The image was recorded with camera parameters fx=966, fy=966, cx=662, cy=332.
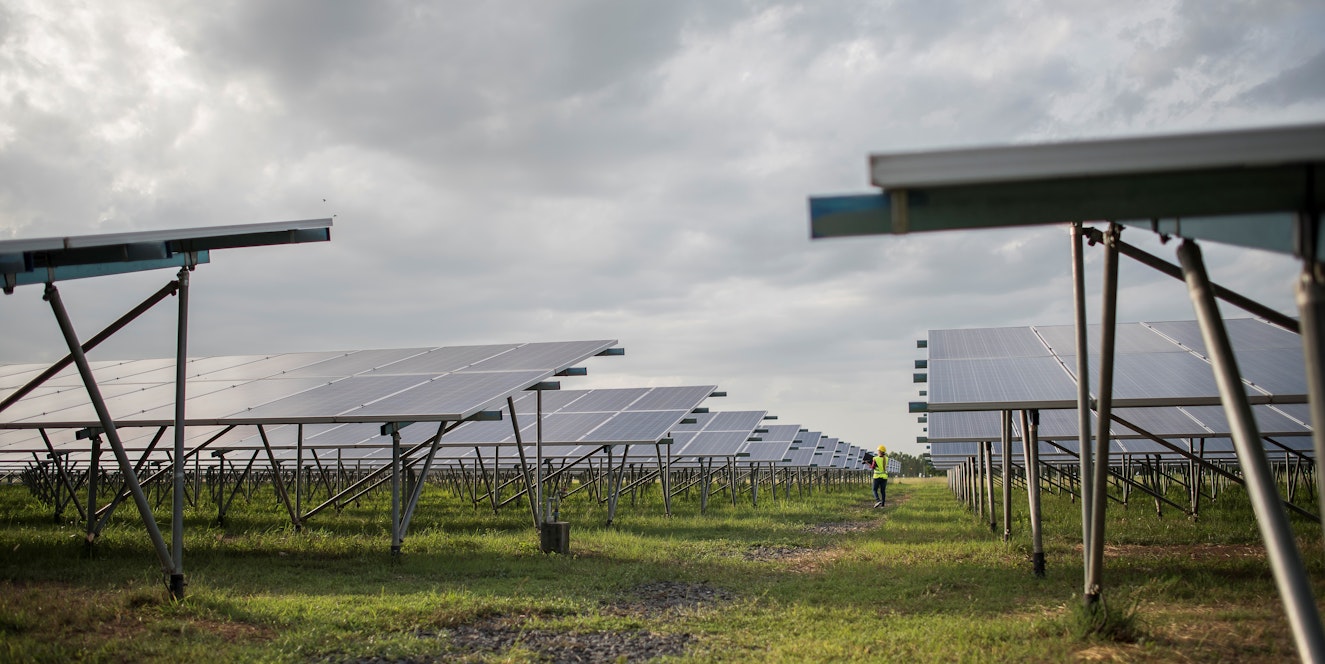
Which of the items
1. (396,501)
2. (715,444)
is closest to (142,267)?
(396,501)

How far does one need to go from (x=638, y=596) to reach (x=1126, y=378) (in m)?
5.63

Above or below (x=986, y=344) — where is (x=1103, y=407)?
below

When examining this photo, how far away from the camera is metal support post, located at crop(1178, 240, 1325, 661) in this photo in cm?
354

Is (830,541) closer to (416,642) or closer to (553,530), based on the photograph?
(553,530)

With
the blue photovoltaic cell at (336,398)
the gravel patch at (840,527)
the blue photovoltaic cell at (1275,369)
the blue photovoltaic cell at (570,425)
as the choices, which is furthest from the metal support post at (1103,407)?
the blue photovoltaic cell at (570,425)

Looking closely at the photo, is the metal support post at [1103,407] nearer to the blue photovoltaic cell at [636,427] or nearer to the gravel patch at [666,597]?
the gravel patch at [666,597]

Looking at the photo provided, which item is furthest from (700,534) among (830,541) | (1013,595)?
(1013,595)

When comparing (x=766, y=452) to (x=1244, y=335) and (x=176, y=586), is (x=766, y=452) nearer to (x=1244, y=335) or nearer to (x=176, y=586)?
(x=1244, y=335)

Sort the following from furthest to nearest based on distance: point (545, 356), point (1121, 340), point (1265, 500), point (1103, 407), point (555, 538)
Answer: point (545, 356), point (1121, 340), point (555, 538), point (1103, 407), point (1265, 500)

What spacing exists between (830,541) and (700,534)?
2.04m

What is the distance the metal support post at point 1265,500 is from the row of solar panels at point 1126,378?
11.5 ft

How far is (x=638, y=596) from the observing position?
880 centimetres

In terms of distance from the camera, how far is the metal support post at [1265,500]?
11.6 feet

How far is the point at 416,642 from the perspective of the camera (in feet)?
21.3
